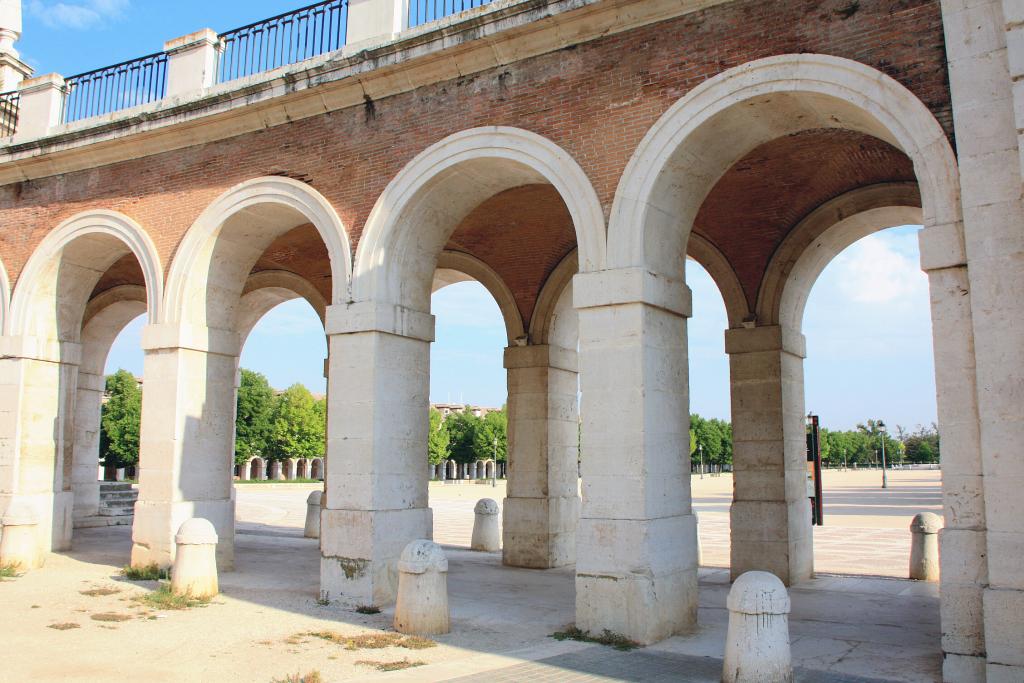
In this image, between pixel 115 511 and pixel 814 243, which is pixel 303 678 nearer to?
pixel 814 243

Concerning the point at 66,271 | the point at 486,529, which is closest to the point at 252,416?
the point at 486,529

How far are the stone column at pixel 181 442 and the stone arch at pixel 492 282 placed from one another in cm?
425

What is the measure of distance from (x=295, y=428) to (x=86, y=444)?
48828 mm

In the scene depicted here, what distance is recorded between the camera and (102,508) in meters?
19.1

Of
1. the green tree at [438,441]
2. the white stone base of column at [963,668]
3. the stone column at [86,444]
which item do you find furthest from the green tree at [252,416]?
the white stone base of column at [963,668]

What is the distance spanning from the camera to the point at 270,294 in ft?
59.6

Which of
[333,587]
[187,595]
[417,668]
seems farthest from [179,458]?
[417,668]

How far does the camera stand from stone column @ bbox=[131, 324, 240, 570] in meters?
11.6

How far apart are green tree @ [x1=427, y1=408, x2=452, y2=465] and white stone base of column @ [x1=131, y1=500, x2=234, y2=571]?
6490 cm

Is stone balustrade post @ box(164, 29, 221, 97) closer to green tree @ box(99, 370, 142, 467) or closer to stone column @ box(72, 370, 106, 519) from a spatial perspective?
stone column @ box(72, 370, 106, 519)

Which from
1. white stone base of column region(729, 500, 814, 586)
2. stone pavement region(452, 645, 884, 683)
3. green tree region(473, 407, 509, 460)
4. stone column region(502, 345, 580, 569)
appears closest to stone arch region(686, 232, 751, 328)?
white stone base of column region(729, 500, 814, 586)

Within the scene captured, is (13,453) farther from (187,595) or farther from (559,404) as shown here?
(559,404)

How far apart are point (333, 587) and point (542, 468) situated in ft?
15.4

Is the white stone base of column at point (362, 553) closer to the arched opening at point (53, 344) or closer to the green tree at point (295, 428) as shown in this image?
the arched opening at point (53, 344)
